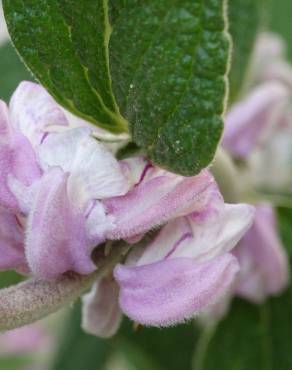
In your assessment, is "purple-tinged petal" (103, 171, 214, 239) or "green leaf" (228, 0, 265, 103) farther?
"green leaf" (228, 0, 265, 103)

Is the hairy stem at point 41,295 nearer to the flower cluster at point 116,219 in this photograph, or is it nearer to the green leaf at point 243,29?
the flower cluster at point 116,219

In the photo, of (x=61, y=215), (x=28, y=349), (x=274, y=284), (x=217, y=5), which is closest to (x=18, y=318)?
(x=61, y=215)

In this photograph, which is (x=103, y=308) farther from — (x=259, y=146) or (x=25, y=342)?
(x=25, y=342)

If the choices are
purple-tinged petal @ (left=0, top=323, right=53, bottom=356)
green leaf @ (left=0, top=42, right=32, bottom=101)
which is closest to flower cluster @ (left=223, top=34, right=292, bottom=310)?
green leaf @ (left=0, top=42, right=32, bottom=101)

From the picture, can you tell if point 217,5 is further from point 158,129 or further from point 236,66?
point 236,66

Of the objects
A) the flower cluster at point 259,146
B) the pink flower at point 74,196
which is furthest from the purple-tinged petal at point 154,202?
the flower cluster at point 259,146

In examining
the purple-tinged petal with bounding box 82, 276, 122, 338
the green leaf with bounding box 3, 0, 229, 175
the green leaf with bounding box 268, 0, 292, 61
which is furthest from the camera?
the green leaf with bounding box 268, 0, 292, 61

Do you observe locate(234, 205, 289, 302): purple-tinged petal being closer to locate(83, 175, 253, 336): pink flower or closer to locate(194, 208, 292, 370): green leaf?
locate(194, 208, 292, 370): green leaf

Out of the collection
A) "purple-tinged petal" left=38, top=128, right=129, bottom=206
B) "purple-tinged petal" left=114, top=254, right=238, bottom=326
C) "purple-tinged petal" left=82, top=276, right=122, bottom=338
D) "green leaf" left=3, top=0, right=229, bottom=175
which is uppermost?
"green leaf" left=3, top=0, right=229, bottom=175
